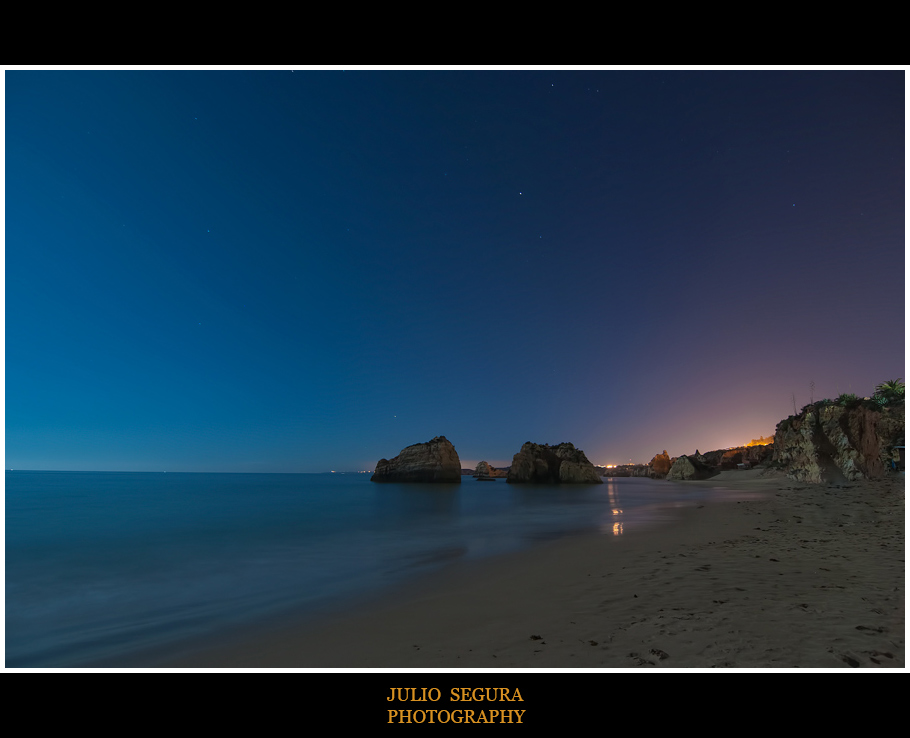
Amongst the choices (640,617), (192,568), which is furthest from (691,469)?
(640,617)

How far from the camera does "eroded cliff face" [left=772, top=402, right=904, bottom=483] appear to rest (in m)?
23.4

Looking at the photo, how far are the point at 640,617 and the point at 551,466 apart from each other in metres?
70.3

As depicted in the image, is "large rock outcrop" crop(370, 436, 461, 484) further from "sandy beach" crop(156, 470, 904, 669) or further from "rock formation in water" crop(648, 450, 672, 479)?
"sandy beach" crop(156, 470, 904, 669)

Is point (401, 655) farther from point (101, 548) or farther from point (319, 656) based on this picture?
point (101, 548)

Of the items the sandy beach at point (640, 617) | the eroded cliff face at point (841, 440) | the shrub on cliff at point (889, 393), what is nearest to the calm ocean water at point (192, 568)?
the sandy beach at point (640, 617)

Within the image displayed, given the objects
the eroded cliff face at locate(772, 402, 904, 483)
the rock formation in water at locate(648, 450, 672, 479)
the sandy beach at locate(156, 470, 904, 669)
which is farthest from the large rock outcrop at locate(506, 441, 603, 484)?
the sandy beach at locate(156, 470, 904, 669)

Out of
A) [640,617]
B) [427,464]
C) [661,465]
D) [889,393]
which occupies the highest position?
[889,393]

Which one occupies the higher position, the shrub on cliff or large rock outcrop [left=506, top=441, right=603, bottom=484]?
the shrub on cliff

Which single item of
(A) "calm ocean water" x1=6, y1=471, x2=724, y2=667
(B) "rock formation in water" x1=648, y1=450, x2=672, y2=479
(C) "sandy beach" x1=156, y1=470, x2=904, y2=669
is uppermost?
(C) "sandy beach" x1=156, y1=470, x2=904, y2=669

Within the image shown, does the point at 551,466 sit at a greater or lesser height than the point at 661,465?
greater

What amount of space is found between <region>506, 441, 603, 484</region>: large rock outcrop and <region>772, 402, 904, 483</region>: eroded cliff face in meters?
39.7

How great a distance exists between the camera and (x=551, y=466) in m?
73.5

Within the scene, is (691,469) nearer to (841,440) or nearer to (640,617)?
(841,440)
